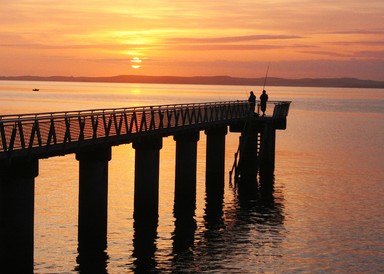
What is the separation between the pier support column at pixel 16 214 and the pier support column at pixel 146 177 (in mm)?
12061

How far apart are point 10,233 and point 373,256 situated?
55.4 ft

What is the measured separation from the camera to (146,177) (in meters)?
39.8

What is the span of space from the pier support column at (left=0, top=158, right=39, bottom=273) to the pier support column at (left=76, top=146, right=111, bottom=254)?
5795 millimetres

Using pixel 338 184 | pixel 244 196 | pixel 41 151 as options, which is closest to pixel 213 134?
pixel 244 196

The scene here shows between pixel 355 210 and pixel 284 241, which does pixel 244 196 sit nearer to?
pixel 355 210

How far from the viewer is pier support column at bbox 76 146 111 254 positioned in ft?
110

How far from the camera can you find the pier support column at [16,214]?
27.0m

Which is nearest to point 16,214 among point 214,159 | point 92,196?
point 92,196

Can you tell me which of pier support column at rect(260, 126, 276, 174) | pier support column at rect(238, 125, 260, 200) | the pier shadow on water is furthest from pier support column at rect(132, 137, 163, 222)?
pier support column at rect(260, 126, 276, 174)

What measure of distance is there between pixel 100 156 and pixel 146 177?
21.2 feet

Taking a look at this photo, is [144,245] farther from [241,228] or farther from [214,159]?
[214,159]

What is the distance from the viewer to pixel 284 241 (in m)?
38.0

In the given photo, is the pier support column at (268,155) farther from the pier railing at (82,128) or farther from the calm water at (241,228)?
the pier railing at (82,128)

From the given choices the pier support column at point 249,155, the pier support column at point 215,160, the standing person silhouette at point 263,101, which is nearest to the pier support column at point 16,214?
the pier support column at point 215,160
